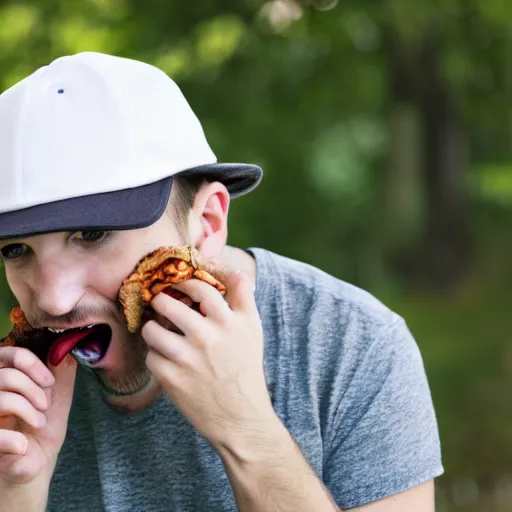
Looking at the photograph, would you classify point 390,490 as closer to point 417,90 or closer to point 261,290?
point 261,290

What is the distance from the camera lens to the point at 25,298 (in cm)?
211

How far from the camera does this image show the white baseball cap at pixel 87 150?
6.57 feet

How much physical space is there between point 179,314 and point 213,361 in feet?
0.39

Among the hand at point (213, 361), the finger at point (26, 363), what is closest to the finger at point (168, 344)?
the hand at point (213, 361)

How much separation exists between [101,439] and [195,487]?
0.27 meters

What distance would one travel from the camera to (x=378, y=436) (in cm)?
226

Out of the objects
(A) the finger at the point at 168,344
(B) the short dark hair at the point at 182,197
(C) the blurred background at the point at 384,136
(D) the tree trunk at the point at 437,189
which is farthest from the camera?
(D) the tree trunk at the point at 437,189

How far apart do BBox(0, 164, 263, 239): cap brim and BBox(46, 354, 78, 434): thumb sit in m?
0.43

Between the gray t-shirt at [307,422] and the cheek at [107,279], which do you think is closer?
the cheek at [107,279]

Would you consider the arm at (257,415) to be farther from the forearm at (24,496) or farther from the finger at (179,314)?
the forearm at (24,496)

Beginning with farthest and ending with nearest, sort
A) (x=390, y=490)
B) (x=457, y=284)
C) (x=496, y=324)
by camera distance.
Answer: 1. (x=457, y=284)
2. (x=496, y=324)
3. (x=390, y=490)

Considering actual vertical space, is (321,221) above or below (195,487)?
above

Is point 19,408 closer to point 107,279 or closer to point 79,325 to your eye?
point 79,325

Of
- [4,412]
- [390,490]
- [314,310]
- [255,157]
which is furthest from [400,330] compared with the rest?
[255,157]
